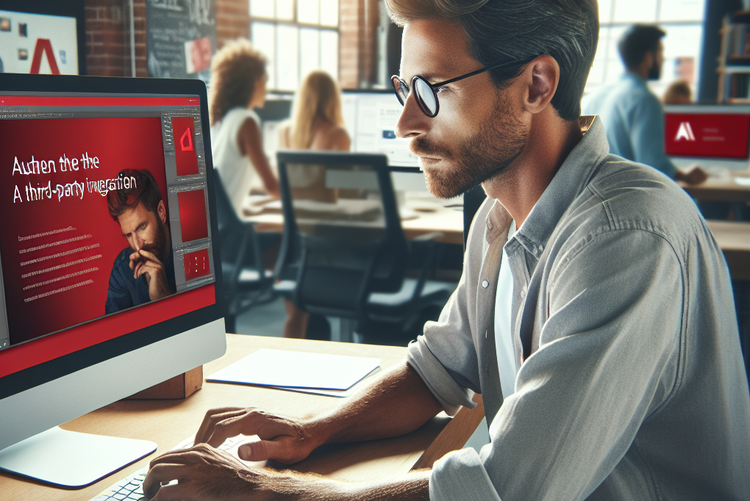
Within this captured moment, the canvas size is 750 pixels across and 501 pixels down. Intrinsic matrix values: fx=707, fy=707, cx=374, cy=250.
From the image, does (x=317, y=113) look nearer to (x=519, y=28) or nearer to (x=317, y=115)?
(x=317, y=115)

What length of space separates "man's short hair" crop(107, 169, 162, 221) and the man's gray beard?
1.14 ft

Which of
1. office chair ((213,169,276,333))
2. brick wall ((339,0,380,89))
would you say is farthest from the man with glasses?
brick wall ((339,0,380,89))

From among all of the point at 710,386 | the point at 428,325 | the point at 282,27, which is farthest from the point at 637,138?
the point at 282,27

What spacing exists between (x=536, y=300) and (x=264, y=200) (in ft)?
8.42

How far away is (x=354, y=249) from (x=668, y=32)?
6.88 metres

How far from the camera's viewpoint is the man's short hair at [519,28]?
0.88 m

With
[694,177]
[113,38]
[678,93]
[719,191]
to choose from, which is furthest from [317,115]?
[678,93]

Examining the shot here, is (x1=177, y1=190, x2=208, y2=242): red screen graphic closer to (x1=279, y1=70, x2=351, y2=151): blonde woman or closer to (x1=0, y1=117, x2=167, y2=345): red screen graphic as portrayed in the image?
(x1=0, y1=117, x2=167, y2=345): red screen graphic

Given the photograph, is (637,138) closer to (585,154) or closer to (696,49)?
(585,154)

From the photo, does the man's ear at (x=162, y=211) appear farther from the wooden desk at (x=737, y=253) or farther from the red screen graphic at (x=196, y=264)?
the wooden desk at (x=737, y=253)

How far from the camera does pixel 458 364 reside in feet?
3.51

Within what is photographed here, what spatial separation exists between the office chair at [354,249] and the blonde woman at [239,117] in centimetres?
54

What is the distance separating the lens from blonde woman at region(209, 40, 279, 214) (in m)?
3.08

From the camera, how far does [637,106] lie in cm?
315
